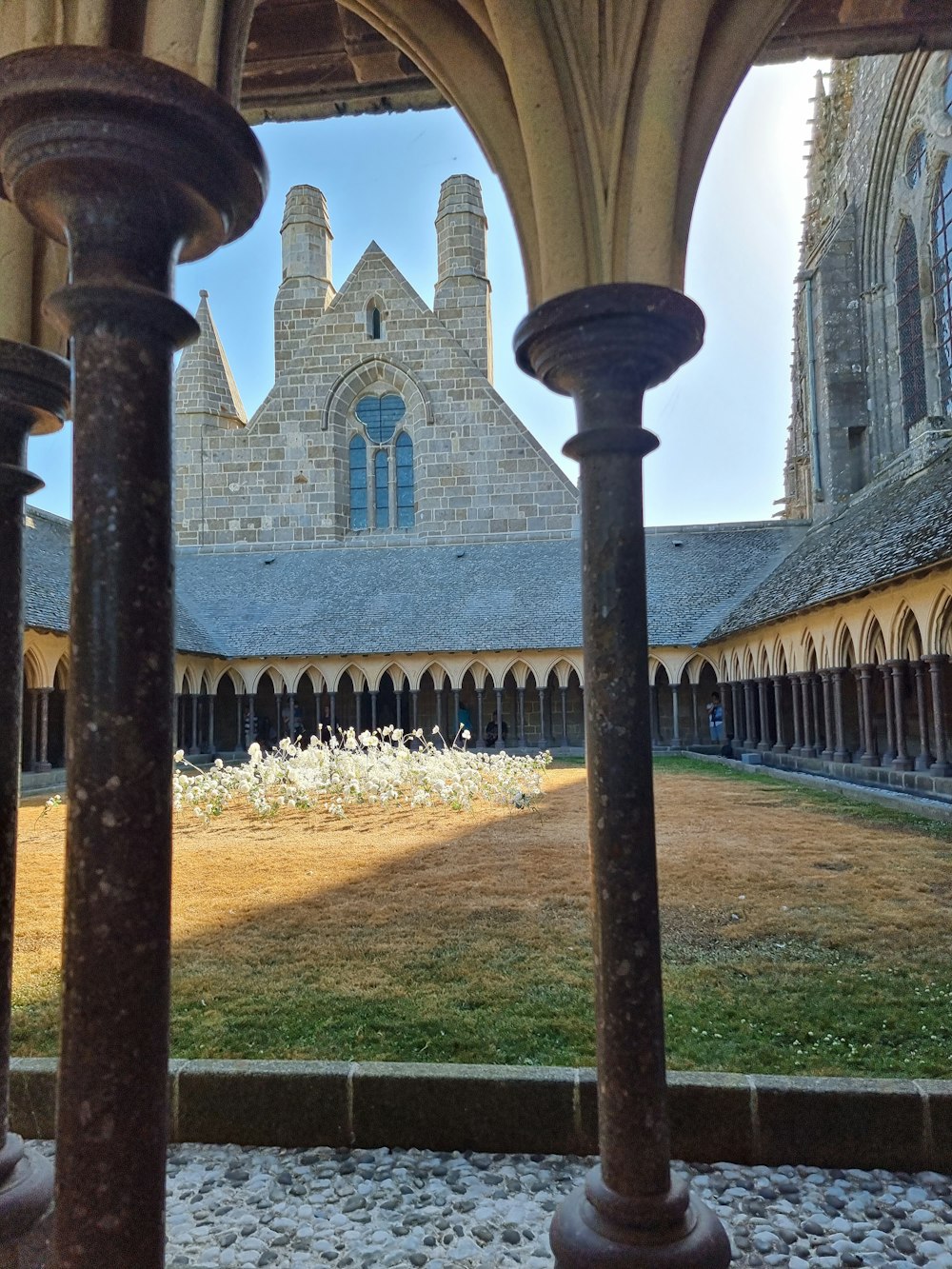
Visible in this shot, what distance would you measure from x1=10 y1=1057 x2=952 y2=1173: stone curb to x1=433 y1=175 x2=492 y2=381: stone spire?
27401 millimetres

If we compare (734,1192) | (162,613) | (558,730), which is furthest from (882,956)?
(558,730)

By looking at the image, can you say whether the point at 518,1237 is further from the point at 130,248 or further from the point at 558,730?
the point at 558,730

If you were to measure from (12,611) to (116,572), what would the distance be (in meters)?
1.02

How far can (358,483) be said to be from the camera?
94.1ft

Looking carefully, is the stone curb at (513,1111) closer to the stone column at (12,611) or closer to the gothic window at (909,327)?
the stone column at (12,611)

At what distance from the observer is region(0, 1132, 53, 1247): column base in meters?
2.45

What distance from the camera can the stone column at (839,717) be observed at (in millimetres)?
15367

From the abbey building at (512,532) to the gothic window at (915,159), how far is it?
0.22 ft

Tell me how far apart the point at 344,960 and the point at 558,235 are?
3959 mm

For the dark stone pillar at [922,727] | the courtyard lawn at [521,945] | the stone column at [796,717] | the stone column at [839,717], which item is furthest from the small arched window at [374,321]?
the courtyard lawn at [521,945]

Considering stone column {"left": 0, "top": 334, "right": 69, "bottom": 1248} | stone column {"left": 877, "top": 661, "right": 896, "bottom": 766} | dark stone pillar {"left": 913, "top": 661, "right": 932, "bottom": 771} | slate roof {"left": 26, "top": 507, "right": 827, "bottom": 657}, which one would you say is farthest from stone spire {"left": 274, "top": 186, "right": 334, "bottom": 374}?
stone column {"left": 0, "top": 334, "right": 69, "bottom": 1248}

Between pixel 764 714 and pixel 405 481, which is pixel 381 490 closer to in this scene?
pixel 405 481

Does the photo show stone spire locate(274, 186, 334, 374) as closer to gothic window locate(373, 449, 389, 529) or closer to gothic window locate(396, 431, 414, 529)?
gothic window locate(373, 449, 389, 529)

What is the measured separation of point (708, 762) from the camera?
62.4ft
